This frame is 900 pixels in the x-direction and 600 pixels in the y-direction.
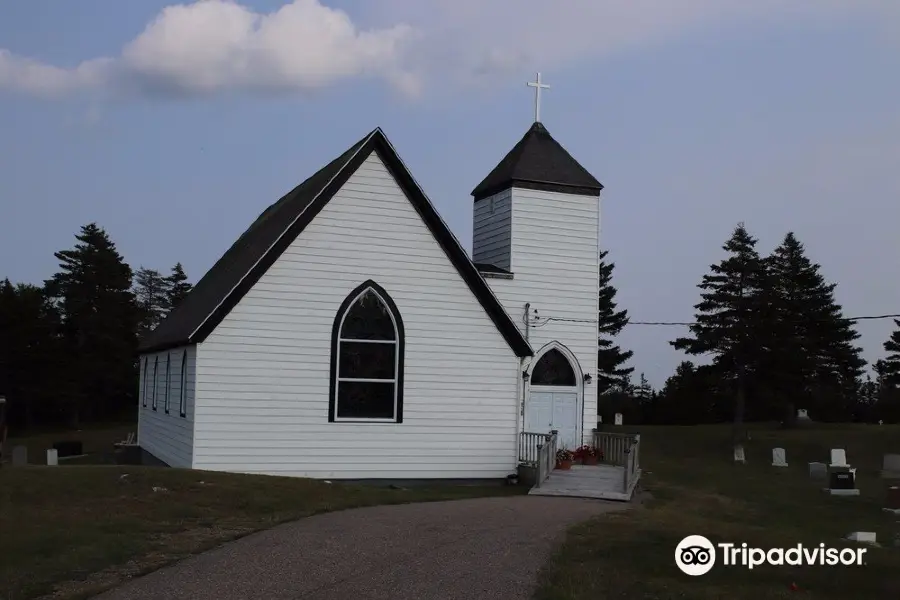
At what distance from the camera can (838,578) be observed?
10031 millimetres

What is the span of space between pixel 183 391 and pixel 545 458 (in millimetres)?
7967

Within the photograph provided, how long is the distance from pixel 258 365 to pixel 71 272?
47171mm

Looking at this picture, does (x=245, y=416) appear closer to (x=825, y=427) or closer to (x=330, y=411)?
(x=330, y=411)

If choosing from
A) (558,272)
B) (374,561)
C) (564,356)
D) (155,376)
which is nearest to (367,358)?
(564,356)

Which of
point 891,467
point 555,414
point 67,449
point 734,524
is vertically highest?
point 555,414

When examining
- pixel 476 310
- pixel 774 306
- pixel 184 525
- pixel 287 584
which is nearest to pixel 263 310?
pixel 476 310

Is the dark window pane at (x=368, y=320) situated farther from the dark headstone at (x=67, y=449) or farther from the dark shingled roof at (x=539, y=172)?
the dark headstone at (x=67, y=449)

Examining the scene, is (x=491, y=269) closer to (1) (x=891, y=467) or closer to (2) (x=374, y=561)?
(2) (x=374, y=561)

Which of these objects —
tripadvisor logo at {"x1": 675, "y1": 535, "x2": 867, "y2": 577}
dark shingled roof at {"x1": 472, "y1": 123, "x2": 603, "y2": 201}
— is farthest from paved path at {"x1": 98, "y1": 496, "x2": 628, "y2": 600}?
dark shingled roof at {"x1": 472, "y1": 123, "x2": 603, "y2": 201}

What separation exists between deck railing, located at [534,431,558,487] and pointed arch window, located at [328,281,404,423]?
10.1 feet

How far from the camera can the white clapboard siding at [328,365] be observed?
19.4 metres

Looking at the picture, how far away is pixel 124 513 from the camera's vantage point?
13797mm

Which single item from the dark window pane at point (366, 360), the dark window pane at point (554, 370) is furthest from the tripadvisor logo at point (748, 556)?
the dark window pane at point (554, 370)

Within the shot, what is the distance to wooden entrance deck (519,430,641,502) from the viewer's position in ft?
63.5
